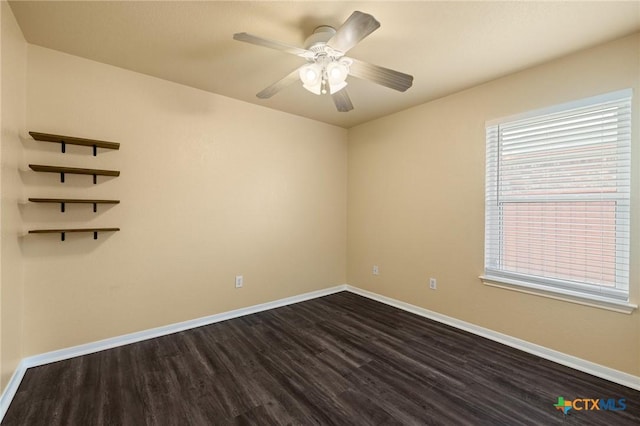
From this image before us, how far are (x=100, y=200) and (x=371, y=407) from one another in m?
2.63

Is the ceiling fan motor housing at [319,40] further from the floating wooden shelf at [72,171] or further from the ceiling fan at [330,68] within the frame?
the floating wooden shelf at [72,171]

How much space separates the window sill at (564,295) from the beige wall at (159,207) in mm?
2204

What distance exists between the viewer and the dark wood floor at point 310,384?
5.50 ft

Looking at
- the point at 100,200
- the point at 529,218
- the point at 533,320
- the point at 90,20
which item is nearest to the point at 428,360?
the point at 533,320

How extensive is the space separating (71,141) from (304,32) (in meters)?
2.02

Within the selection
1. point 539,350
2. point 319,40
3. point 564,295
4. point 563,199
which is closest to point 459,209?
point 563,199

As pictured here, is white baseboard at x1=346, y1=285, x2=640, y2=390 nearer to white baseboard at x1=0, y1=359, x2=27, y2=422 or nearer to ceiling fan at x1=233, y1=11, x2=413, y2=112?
ceiling fan at x1=233, y1=11, x2=413, y2=112

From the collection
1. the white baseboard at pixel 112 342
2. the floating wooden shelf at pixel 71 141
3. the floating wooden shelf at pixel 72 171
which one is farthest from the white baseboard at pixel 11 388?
the floating wooden shelf at pixel 71 141

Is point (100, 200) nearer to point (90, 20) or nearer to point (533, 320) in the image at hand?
point (90, 20)

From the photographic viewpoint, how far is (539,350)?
7.73 ft

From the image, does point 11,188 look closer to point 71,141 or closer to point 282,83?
point 71,141

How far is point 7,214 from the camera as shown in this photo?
1791 millimetres

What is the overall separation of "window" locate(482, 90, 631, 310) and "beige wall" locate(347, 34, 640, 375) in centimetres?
7

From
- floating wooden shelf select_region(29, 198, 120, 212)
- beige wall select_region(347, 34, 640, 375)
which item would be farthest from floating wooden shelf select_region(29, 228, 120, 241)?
beige wall select_region(347, 34, 640, 375)
